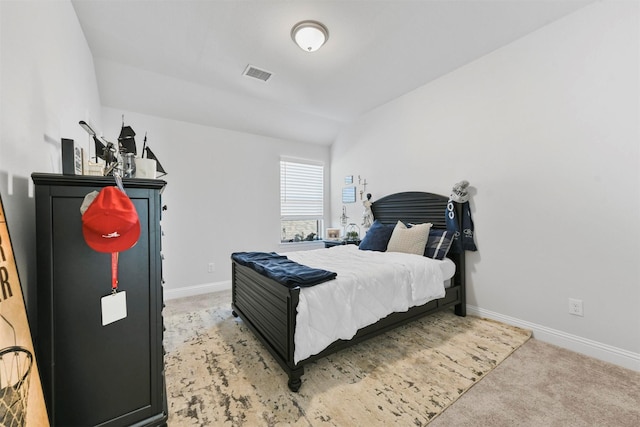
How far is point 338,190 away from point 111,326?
13.2 ft

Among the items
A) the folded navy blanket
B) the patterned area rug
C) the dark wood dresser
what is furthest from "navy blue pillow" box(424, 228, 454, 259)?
the dark wood dresser

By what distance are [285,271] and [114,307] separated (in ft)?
3.51

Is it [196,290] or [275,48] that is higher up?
[275,48]

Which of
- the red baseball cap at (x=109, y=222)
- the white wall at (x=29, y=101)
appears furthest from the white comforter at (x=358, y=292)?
the white wall at (x=29, y=101)

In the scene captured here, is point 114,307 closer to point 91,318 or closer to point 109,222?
point 91,318

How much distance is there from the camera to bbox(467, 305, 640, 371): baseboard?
78.1 inches

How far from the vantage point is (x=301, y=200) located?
15.8 feet

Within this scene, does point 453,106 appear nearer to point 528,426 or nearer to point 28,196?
point 528,426

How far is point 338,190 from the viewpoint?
16.1 feet

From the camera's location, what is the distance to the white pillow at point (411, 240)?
293 cm

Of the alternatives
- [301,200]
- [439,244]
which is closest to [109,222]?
[439,244]

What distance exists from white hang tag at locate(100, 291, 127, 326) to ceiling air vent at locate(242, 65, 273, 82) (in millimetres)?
2597

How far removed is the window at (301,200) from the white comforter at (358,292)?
1899 mm

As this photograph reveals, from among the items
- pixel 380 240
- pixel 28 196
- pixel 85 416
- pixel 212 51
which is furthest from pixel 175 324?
pixel 212 51
